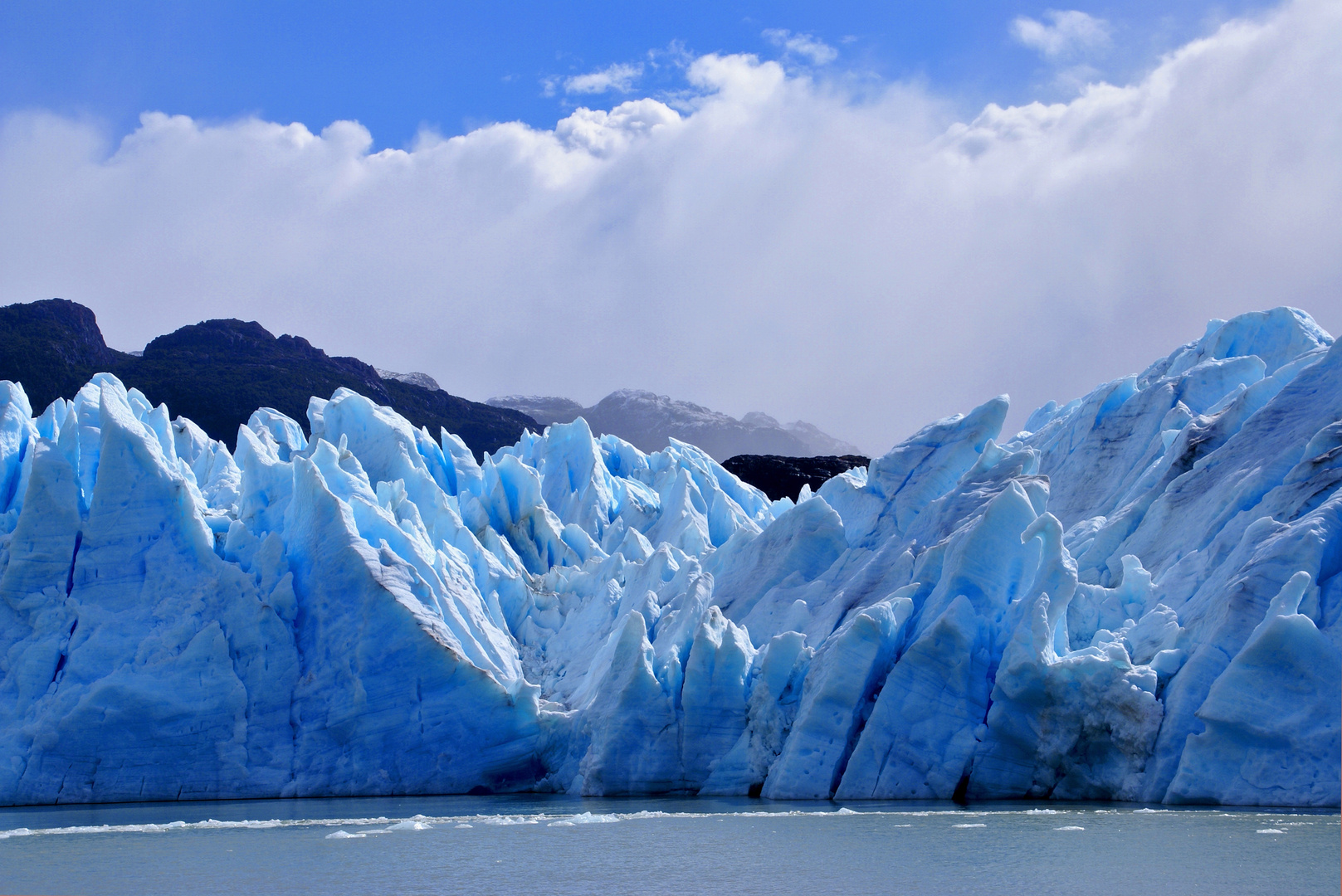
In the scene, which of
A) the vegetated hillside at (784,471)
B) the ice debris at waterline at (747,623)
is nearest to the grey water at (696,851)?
the ice debris at waterline at (747,623)

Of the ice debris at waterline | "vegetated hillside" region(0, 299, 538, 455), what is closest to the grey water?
the ice debris at waterline

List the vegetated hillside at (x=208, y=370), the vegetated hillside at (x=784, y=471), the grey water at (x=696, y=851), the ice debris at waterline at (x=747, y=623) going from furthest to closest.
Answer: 1. the vegetated hillside at (x=208, y=370)
2. the vegetated hillside at (x=784, y=471)
3. the ice debris at waterline at (x=747, y=623)
4. the grey water at (x=696, y=851)

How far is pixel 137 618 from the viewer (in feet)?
61.9

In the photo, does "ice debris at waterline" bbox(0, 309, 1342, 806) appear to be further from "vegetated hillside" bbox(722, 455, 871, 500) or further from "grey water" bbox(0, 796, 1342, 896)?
"vegetated hillside" bbox(722, 455, 871, 500)

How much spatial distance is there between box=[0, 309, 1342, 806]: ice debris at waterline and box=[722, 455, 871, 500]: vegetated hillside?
20.7m

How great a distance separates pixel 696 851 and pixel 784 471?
35.6m

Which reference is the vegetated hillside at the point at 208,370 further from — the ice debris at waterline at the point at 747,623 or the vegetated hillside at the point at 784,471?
the ice debris at waterline at the point at 747,623

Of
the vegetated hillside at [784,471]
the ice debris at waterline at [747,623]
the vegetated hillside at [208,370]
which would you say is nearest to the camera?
the ice debris at waterline at [747,623]

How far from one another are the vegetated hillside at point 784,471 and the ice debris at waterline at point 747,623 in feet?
67.9

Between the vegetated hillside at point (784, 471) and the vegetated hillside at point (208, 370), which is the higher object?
the vegetated hillside at point (208, 370)

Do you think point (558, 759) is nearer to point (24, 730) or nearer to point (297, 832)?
point (297, 832)

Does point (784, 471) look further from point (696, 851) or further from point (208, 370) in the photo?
point (696, 851)

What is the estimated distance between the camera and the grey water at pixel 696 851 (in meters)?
9.20

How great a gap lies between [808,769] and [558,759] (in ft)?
16.1
